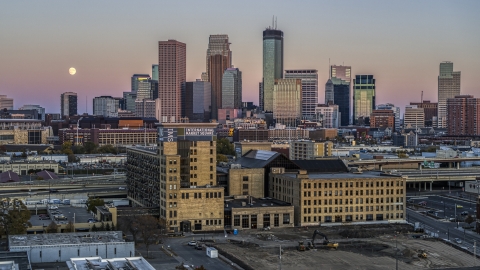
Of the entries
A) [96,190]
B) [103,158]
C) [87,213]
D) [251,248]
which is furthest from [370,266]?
[103,158]

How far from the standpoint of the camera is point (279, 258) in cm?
6869

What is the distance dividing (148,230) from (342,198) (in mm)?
27871

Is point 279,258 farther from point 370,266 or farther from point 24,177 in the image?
point 24,177

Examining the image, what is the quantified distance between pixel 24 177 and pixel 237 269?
89.1 metres

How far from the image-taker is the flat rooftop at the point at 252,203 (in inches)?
3520

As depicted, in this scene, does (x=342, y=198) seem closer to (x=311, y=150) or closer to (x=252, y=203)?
(x=252, y=203)

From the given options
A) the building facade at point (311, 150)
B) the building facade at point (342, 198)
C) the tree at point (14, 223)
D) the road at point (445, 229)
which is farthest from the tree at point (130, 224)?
the building facade at point (311, 150)

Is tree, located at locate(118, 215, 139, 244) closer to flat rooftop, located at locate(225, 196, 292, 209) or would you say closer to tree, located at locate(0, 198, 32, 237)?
tree, located at locate(0, 198, 32, 237)

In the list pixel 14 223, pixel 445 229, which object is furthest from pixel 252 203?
pixel 14 223

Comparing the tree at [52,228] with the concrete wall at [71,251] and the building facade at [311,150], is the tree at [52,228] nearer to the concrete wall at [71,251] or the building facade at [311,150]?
the concrete wall at [71,251]

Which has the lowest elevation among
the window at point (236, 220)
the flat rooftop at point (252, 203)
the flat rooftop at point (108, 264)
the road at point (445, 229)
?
the road at point (445, 229)

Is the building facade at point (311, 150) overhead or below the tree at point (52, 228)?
overhead

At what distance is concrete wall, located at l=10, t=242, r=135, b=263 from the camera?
201 feet

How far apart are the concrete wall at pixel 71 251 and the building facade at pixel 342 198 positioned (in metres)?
30.8
